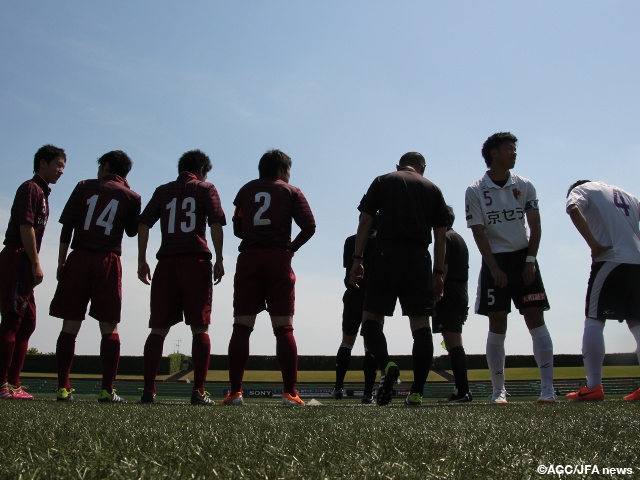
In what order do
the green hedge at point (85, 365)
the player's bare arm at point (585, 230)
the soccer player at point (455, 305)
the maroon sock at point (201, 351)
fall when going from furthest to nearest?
the green hedge at point (85, 365), the soccer player at point (455, 305), the player's bare arm at point (585, 230), the maroon sock at point (201, 351)

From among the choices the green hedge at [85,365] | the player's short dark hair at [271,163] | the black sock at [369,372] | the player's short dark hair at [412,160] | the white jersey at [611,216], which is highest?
the player's short dark hair at [412,160]

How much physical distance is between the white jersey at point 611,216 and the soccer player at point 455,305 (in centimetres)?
156

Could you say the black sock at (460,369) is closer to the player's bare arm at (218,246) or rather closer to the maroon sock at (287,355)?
the maroon sock at (287,355)

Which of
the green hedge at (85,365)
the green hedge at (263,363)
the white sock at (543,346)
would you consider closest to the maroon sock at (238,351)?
the white sock at (543,346)

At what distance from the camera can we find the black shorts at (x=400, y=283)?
4633 mm

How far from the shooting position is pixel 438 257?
198 inches

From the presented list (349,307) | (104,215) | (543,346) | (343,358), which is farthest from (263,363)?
(543,346)

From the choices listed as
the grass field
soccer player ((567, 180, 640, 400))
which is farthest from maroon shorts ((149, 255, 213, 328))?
soccer player ((567, 180, 640, 400))

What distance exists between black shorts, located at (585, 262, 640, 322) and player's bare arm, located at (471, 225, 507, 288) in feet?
2.69

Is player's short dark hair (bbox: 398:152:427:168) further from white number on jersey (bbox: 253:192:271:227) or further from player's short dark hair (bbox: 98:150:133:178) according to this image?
player's short dark hair (bbox: 98:150:133:178)

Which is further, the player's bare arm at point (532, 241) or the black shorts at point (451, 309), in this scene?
the black shorts at point (451, 309)

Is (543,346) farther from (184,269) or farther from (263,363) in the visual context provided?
(263,363)

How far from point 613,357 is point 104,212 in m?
40.6

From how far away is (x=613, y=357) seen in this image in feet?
126
